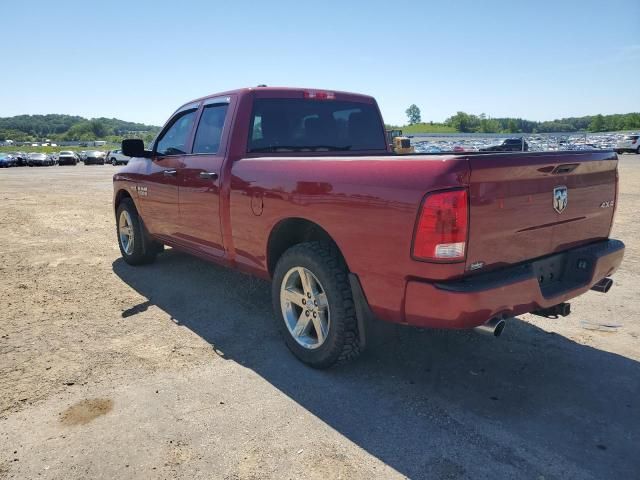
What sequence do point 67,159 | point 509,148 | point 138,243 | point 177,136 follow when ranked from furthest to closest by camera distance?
point 67,159 < point 509,148 < point 138,243 < point 177,136

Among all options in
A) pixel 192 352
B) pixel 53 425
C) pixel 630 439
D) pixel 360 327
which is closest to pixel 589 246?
pixel 630 439

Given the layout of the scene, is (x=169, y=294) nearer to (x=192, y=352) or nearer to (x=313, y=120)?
(x=192, y=352)

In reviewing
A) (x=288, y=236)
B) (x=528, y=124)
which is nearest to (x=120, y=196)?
(x=288, y=236)

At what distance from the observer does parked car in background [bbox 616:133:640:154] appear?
123 feet

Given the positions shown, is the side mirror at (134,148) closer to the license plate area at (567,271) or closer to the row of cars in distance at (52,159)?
the license plate area at (567,271)

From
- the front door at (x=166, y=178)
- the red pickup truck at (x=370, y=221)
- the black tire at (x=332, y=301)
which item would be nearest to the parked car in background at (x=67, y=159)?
the front door at (x=166, y=178)

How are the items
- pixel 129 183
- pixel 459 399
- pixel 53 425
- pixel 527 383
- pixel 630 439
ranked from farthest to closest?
pixel 129 183, pixel 527 383, pixel 459 399, pixel 53 425, pixel 630 439

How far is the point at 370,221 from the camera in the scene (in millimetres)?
2697

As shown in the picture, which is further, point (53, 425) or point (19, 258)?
point (19, 258)

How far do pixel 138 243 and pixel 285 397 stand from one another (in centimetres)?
352

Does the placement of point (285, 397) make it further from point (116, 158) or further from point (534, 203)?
point (116, 158)

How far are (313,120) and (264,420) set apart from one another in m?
2.68

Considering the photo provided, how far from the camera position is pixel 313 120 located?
4.37 meters

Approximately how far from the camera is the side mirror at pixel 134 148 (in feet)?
16.4
